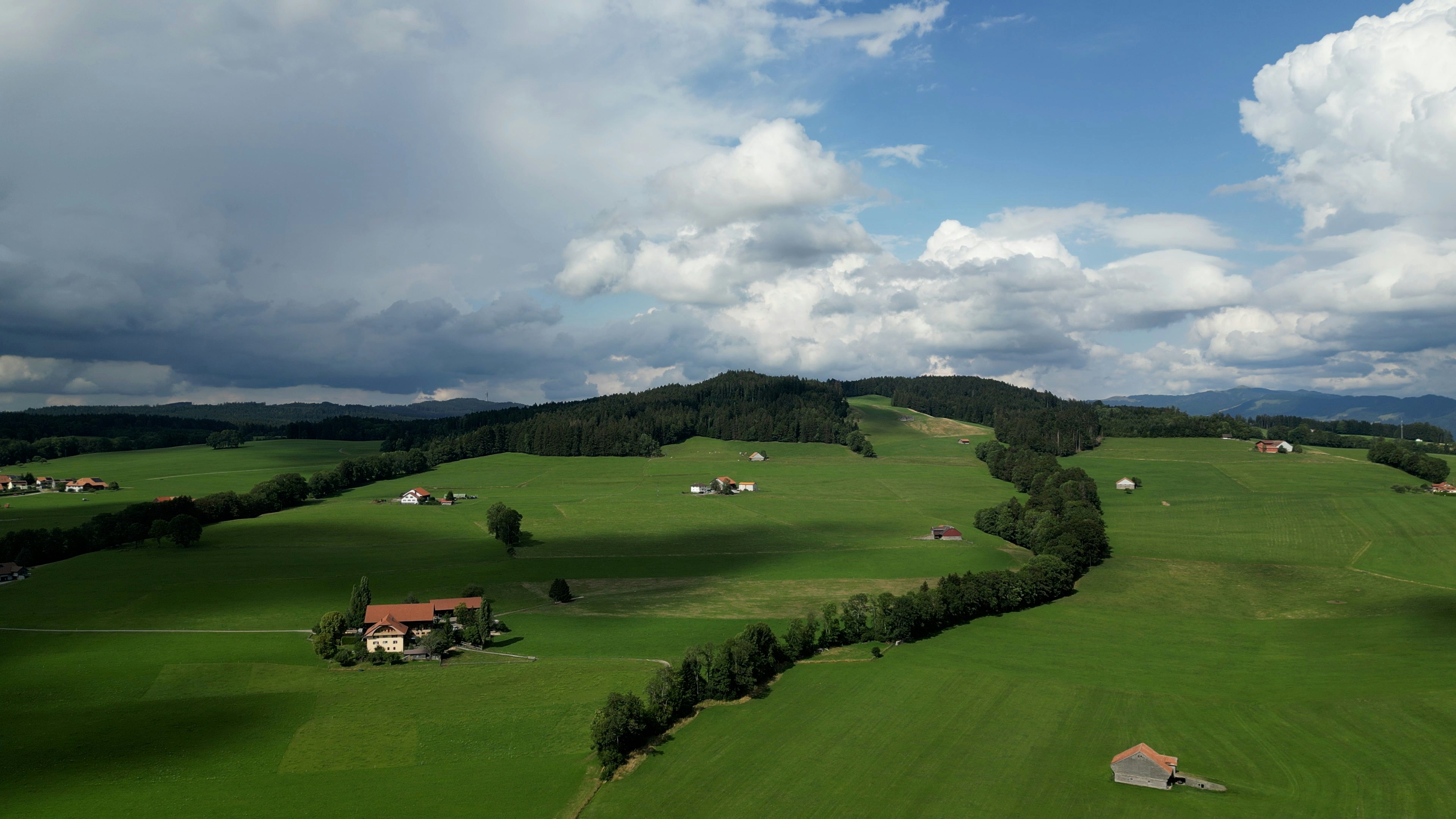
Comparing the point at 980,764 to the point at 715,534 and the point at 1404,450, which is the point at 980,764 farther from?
the point at 1404,450

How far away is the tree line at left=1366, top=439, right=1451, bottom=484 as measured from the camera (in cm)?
13262

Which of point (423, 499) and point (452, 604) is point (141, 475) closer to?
point (423, 499)

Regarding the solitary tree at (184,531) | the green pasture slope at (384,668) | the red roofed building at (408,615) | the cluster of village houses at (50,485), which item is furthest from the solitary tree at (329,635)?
the cluster of village houses at (50,485)

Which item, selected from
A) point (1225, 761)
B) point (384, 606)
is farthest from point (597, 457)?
point (1225, 761)

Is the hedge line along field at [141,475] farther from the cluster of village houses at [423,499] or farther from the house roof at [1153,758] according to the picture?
the house roof at [1153,758]

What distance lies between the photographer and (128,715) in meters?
46.4

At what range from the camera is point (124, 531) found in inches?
3701

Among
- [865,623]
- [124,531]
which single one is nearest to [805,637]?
[865,623]

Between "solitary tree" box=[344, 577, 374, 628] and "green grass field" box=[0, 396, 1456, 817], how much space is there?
5965mm

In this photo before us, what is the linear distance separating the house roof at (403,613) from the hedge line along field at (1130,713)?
28021 millimetres

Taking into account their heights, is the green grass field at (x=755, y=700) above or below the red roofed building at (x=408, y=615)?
below

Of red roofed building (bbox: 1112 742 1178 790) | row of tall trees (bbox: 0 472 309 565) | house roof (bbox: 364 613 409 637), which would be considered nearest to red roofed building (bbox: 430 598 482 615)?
house roof (bbox: 364 613 409 637)

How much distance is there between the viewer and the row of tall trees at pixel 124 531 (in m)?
85.2

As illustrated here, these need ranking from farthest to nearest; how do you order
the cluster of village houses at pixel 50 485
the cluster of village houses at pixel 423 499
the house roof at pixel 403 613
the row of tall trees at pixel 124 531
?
the cluster of village houses at pixel 50 485
the cluster of village houses at pixel 423 499
the row of tall trees at pixel 124 531
the house roof at pixel 403 613
